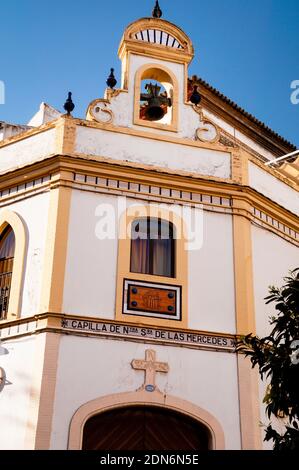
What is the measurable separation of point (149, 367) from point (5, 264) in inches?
134

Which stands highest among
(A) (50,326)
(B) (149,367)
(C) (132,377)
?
(A) (50,326)

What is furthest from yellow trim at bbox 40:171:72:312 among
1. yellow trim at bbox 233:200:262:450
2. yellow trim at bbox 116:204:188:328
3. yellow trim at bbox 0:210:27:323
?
yellow trim at bbox 233:200:262:450

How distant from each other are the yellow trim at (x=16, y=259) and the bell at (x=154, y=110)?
12.2ft

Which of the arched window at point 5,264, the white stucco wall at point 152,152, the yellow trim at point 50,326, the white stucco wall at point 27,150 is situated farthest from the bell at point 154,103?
the yellow trim at point 50,326

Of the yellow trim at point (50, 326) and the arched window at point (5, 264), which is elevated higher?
the arched window at point (5, 264)

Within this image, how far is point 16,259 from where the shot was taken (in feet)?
41.5

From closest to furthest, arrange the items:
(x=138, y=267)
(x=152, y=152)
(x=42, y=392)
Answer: (x=42, y=392), (x=138, y=267), (x=152, y=152)

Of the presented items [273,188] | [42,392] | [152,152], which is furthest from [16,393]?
[273,188]

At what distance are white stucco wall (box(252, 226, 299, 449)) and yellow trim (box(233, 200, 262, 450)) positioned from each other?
0.23m

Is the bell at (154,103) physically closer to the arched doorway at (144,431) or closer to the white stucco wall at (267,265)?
the white stucco wall at (267,265)

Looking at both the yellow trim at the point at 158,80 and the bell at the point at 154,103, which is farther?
the bell at the point at 154,103

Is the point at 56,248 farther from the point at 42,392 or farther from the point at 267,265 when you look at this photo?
the point at 267,265

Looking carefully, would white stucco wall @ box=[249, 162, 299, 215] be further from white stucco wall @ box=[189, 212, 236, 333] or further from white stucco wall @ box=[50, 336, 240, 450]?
white stucco wall @ box=[50, 336, 240, 450]

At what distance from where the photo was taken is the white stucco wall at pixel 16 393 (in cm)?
1104
